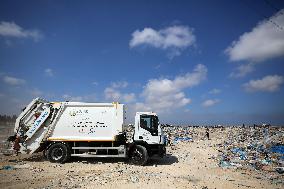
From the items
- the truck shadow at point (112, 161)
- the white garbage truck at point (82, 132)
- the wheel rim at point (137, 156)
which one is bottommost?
the truck shadow at point (112, 161)

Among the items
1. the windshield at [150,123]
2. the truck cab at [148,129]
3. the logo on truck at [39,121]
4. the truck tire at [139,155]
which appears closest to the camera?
the truck tire at [139,155]

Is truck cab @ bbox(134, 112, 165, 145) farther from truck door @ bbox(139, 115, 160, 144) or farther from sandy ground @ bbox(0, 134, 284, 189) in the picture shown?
sandy ground @ bbox(0, 134, 284, 189)

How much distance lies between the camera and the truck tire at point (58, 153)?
1287 cm

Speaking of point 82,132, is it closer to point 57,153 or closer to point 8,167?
point 57,153

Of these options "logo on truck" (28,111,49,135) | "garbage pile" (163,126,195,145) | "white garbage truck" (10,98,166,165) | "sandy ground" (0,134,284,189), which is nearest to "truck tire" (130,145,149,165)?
"white garbage truck" (10,98,166,165)

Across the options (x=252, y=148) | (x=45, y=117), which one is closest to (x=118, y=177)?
(x=45, y=117)

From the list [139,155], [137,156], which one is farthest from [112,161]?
[139,155]

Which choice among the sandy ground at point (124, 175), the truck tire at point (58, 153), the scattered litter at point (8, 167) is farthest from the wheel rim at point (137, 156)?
the scattered litter at point (8, 167)

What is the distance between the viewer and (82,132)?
1327 cm

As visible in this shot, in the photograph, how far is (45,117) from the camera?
13414 millimetres

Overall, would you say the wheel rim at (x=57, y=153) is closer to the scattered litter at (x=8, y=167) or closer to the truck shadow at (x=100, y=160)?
the truck shadow at (x=100, y=160)

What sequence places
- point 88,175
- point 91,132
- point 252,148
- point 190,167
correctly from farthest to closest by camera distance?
point 252,148, point 91,132, point 190,167, point 88,175

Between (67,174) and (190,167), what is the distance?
581 cm

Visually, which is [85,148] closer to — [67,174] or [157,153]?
[67,174]
